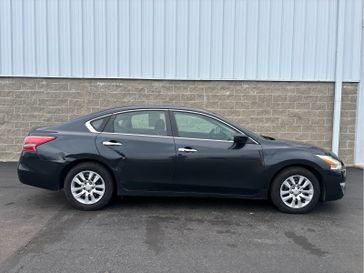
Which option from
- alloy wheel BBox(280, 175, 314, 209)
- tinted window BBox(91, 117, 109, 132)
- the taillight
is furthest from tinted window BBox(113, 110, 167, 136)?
alloy wheel BBox(280, 175, 314, 209)

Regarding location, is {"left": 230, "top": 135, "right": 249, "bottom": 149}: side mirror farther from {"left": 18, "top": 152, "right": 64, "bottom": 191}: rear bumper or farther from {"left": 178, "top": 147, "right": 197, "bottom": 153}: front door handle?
{"left": 18, "top": 152, "right": 64, "bottom": 191}: rear bumper

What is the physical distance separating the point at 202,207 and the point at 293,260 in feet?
6.74

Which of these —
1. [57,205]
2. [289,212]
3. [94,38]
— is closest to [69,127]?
[57,205]

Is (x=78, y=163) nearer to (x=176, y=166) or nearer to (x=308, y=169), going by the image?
(x=176, y=166)

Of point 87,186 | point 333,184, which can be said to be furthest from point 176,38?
point 333,184

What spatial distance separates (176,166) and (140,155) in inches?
21.3

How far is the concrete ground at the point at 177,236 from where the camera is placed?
3896 mm

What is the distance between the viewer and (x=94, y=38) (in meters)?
9.49

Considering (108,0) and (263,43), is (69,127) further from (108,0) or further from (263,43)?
(263,43)

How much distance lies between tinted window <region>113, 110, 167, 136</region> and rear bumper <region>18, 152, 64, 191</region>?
3.32ft

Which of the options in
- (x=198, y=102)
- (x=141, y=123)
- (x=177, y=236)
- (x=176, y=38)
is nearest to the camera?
(x=177, y=236)

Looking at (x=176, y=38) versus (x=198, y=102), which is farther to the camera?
(x=198, y=102)

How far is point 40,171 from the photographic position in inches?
219

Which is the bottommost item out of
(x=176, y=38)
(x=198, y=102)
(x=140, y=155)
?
(x=140, y=155)
